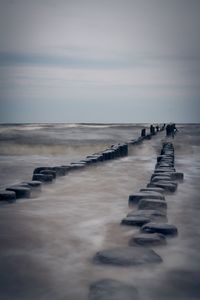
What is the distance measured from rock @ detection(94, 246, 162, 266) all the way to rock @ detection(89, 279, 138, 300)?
1.67 feet

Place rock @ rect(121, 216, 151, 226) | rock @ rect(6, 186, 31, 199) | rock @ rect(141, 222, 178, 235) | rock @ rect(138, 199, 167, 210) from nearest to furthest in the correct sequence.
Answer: rock @ rect(141, 222, 178, 235), rock @ rect(121, 216, 151, 226), rock @ rect(138, 199, 167, 210), rock @ rect(6, 186, 31, 199)

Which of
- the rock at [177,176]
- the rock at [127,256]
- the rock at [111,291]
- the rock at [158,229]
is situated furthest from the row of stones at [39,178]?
the rock at [111,291]

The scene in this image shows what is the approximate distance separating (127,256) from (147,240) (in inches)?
24.1

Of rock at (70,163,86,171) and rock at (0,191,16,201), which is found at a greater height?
rock at (0,191,16,201)

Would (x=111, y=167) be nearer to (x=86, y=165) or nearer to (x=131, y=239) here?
(x=86, y=165)

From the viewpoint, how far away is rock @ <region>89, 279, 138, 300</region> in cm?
322

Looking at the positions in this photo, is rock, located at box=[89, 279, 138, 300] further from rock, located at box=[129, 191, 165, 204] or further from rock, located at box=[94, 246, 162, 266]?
rock, located at box=[129, 191, 165, 204]

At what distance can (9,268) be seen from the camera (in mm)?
3984

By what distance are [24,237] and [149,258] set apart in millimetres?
1581

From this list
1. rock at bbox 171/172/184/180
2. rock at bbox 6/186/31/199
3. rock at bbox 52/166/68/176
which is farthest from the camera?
rock at bbox 52/166/68/176

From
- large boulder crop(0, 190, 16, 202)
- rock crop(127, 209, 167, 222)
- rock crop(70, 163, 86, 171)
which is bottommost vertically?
rock crop(70, 163, 86, 171)

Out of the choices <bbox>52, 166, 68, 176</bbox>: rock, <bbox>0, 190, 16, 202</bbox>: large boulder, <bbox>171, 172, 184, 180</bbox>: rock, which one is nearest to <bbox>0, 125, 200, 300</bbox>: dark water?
<bbox>0, 190, 16, 202</bbox>: large boulder

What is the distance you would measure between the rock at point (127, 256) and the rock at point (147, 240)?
331mm

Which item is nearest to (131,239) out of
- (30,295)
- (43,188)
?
(30,295)
